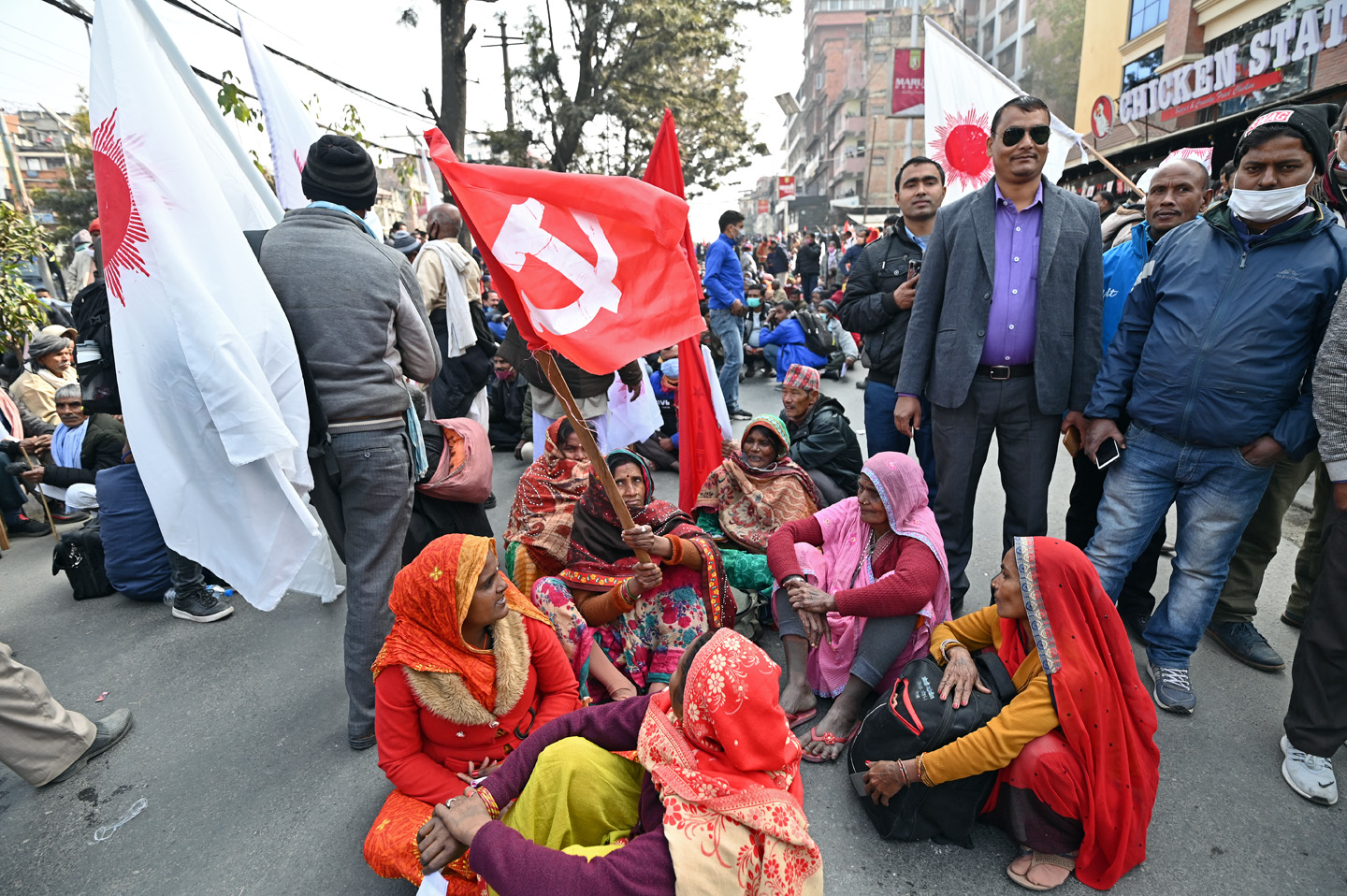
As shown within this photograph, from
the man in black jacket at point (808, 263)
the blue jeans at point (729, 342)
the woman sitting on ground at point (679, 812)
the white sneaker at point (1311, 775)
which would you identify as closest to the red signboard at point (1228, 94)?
the man in black jacket at point (808, 263)

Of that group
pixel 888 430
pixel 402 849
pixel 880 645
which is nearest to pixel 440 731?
pixel 402 849

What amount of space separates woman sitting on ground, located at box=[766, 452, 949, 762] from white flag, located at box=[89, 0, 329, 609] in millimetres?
1845

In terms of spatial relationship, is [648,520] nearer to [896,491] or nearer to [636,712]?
[896,491]

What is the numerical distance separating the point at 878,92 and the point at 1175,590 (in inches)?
2231

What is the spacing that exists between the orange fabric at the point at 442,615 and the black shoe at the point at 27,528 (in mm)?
5193

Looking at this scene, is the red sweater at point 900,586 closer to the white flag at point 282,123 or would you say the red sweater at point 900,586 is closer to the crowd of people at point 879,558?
the crowd of people at point 879,558

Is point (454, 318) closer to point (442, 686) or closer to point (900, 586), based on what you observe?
point (442, 686)

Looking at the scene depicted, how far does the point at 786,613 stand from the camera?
2.98 meters

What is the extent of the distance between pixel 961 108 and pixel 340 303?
4.41 metres

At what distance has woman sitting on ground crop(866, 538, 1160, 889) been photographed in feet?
6.37

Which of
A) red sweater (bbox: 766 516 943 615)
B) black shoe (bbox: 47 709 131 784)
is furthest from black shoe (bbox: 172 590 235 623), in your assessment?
red sweater (bbox: 766 516 943 615)

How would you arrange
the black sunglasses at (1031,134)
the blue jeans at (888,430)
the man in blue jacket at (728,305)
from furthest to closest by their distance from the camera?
the man in blue jacket at (728,305) < the blue jeans at (888,430) < the black sunglasses at (1031,134)

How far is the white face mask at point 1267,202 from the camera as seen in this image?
2355 millimetres

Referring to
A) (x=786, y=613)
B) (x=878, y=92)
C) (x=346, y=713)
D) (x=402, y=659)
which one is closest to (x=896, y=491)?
(x=786, y=613)
